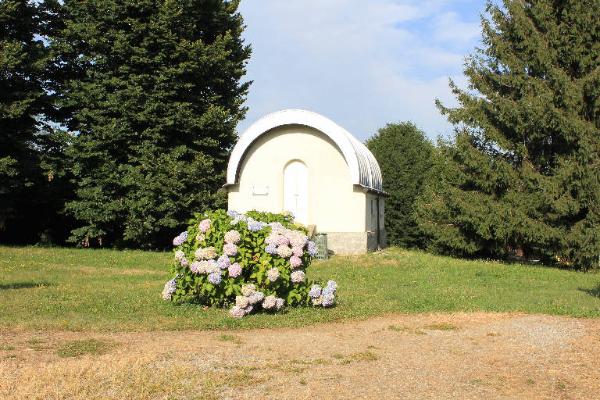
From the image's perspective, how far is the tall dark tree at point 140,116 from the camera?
27.1m

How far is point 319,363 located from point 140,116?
2111cm

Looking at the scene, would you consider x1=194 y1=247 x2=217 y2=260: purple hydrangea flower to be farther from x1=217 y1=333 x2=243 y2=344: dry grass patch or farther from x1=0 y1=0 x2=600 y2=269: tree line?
x1=0 y1=0 x2=600 y2=269: tree line

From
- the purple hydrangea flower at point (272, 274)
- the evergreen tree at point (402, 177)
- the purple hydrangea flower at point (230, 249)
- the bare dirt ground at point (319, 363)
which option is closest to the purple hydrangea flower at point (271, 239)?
the purple hydrangea flower at point (272, 274)

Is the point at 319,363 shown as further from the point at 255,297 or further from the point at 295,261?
the point at 295,261

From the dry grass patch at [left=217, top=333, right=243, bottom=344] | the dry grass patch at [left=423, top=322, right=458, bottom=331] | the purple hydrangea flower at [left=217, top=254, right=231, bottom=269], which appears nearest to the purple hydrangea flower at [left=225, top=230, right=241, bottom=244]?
the purple hydrangea flower at [left=217, top=254, right=231, bottom=269]

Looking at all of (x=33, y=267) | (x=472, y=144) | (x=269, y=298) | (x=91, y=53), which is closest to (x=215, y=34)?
(x=91, y=53)

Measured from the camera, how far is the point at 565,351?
28.9ft

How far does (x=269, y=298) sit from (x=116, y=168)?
18.1m

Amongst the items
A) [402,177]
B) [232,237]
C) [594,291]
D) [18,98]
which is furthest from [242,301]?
[402,177]

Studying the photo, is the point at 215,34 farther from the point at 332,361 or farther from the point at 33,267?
the point at 332,361

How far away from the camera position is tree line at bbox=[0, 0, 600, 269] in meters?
24.0

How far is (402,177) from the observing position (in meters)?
37.7

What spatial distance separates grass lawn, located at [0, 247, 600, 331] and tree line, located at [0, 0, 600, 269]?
3289 millimetres

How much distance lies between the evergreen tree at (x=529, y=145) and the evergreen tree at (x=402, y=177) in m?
9.17
